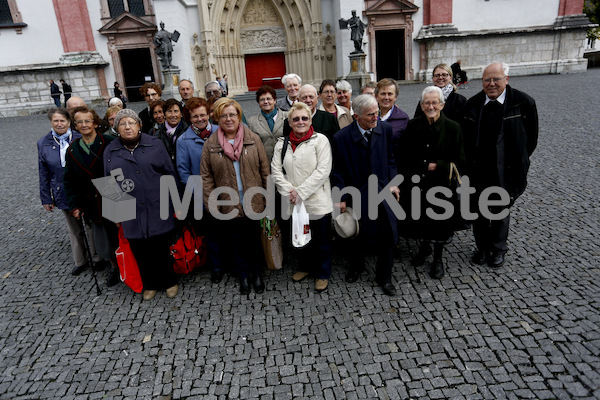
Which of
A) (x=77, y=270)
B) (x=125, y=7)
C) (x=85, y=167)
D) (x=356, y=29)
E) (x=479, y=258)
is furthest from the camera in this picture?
(x=125, y=7)

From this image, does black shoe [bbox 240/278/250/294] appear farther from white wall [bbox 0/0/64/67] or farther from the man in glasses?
white wall [bbox 0/0/64/67]

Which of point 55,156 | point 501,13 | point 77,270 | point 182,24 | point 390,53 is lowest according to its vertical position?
point 77,270

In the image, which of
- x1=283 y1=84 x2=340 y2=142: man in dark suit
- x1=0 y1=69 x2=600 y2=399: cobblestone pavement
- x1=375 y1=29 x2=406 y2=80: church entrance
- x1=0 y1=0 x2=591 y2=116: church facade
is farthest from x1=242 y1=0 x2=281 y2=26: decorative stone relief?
x1=0 y1=69 x2=600 y2=399: cobblestone pavement

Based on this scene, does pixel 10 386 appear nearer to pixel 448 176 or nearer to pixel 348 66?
pixel 448 176

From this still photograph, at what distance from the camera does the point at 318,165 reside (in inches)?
145

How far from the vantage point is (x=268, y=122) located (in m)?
4.34

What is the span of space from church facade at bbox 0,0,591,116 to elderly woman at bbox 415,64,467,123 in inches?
655

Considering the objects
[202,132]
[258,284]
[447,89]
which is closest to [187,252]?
[258,284]

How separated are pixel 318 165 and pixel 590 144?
6922mm

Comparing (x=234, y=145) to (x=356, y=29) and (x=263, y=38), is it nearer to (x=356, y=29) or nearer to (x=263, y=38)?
(x=356, y=29)

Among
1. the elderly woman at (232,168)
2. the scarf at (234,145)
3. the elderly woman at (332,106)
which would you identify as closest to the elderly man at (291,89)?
the elderly woman at (332,106)

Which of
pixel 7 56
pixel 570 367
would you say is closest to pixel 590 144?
pixel 570 367

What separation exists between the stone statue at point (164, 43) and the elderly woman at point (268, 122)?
17102mm

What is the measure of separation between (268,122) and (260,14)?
2111 centimetres
